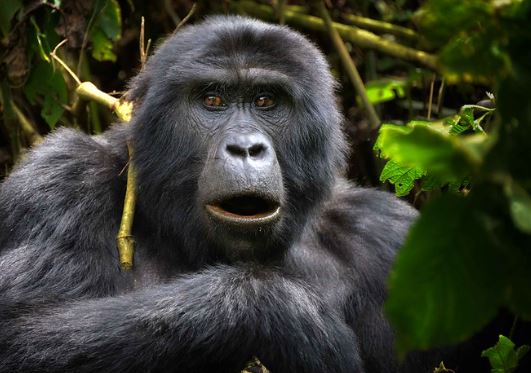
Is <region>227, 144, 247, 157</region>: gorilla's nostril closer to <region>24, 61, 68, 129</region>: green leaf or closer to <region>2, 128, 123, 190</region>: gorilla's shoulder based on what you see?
<region>2, 128, 123, 190</region>: gorilla's shoulder

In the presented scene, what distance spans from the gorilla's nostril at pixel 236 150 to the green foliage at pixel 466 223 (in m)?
2.21

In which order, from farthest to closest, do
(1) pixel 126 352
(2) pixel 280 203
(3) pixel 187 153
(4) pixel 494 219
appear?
1. (3) pixel 187 153
2. (2) pixel 280 203
3. (1) pixel 126 352
4. (4) pixel 494 219

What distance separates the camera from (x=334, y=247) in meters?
4.18

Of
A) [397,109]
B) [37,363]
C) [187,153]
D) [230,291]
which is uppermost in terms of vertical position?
[187,153]

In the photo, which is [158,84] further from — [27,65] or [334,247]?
[27,65]

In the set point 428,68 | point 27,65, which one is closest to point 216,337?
point 27,65

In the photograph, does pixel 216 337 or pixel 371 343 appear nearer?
pixel 216 337

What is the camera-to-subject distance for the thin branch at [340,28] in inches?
246

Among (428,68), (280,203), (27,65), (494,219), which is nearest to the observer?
(494,219)

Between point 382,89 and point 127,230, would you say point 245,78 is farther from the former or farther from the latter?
point 382,89

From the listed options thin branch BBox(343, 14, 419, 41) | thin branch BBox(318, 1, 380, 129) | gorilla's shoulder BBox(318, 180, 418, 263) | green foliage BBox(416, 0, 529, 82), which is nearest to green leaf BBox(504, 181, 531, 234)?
green foliage BBox(416, 0, 529, 82)

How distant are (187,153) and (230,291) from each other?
82cm

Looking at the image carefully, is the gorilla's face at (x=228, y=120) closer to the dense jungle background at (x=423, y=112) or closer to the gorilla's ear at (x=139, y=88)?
the gorilla's ear at (x=139, y=88)

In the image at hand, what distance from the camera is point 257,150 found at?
11.3 feet
